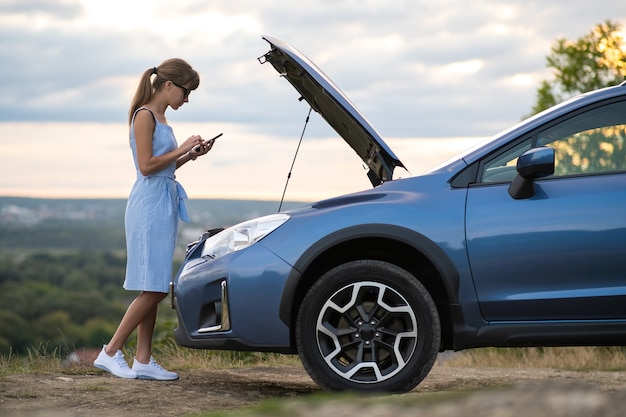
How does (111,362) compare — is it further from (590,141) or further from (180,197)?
(590,141)

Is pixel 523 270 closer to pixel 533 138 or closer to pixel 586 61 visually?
pixel 533 138

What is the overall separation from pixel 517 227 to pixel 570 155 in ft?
1.97

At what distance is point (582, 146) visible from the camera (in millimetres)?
5359

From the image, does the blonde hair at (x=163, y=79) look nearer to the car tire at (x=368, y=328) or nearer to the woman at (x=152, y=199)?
the woman at (x=152, y=199)

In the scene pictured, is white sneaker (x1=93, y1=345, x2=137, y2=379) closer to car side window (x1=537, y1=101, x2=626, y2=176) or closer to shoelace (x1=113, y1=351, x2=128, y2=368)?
shoelace (x1=113, y1=351, x2=128, y2=368)

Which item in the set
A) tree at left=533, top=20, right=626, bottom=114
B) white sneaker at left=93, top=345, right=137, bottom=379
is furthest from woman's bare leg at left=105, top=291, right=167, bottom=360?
tree at left=533, top=20, right=626, bottom=114

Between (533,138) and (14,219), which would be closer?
(533,138)

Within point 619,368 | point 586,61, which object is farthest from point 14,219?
point 619,368

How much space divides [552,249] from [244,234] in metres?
1.75

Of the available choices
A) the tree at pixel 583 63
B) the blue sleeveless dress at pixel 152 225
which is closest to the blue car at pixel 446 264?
the blue sleeveless dress at pixel 152 225

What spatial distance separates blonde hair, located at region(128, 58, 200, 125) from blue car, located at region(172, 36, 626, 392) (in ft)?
4.53

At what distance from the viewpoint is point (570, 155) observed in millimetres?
5332

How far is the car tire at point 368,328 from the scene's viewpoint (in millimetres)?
5176

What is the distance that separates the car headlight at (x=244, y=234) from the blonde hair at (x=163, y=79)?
4.19 feet
